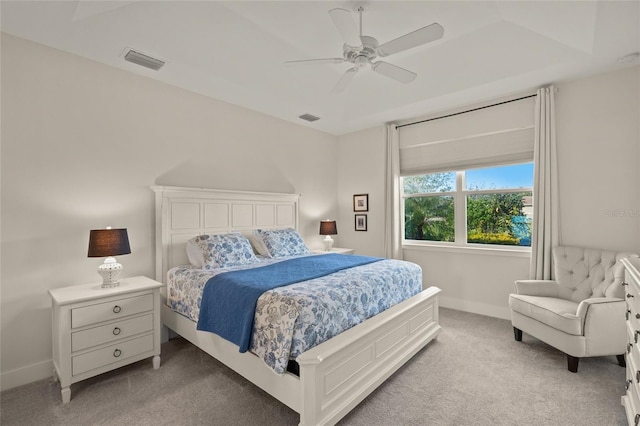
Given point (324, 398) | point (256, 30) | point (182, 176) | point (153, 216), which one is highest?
point (256, 30)

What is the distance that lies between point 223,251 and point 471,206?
333cm

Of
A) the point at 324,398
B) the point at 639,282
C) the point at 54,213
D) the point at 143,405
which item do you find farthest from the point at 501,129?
the point at 54,213

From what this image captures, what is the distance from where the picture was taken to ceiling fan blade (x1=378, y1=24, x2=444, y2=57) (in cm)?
204

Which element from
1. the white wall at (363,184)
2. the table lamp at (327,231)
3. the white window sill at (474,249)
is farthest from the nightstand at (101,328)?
the white window sill at (474,249)

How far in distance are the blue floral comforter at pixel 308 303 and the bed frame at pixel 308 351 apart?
0.27 feet

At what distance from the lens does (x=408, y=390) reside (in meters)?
2.34

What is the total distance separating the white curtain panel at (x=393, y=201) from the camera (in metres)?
4.69

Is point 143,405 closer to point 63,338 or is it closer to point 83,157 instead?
point 63,338

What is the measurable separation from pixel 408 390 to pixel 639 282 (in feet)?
5.17

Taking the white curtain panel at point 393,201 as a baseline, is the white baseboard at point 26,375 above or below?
below

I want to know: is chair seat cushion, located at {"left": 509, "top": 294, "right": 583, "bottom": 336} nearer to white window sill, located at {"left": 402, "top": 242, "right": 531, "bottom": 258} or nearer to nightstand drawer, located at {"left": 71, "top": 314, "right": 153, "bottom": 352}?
white window sill, located at {"left": 402, "top": 242, "right": 531, "bottom": 258}

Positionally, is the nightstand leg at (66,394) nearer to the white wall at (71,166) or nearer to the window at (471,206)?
the white wall at (71,166)

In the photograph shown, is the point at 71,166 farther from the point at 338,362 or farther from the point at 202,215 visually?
the point at 338,362

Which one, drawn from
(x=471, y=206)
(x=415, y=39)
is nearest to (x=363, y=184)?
(x=471, y=206)
